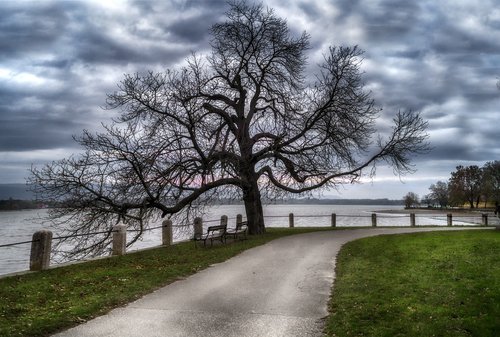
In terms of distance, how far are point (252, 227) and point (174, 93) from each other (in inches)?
348

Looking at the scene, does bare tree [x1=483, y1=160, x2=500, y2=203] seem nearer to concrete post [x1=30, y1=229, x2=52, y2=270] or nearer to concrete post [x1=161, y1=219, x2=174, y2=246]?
concrete post [x1=161, y1=219, x2=174, y2=246]

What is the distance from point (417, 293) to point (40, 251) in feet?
34.9

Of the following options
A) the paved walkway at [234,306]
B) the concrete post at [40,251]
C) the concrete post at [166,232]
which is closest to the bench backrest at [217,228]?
the concrete post at [166,232]

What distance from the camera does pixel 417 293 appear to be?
932cm

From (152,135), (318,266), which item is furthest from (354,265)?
(152,135)

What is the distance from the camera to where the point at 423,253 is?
15.2 metres

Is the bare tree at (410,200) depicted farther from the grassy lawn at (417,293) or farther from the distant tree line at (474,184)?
the grassy lawn at (417,293)

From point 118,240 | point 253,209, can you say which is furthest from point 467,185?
point 118,240

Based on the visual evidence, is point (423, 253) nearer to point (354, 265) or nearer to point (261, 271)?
point (354, 265)

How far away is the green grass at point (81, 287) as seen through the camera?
7590mm

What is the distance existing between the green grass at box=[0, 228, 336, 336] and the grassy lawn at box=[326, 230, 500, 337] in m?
4.29

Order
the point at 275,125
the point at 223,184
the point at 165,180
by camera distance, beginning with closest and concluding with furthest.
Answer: the point at 165,180, the point at 223,184, the point at 275,125

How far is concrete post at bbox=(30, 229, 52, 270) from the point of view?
13344 mm

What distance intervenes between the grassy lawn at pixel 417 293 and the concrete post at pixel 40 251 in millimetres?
8789
